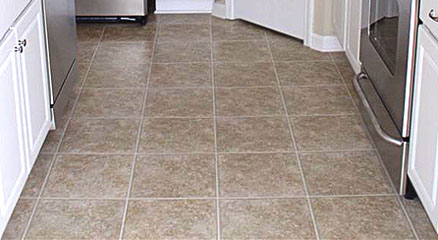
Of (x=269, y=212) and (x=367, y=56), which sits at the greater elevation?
(x=367, y=56)

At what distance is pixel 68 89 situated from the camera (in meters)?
3.54

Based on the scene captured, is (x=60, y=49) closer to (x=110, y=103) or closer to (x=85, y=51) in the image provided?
(x=110, y=103)

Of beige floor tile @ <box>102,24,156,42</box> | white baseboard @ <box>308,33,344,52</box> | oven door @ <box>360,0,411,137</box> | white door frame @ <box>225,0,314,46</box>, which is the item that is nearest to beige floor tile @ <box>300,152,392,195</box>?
oven door @ <box>360,0,411,137</box>

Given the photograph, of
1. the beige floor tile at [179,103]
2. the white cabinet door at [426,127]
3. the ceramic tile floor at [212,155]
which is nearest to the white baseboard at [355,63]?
the ceramic tile floor at [212,155]

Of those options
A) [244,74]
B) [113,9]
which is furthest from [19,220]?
[113,9]

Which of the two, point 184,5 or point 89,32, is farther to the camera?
point 184,5

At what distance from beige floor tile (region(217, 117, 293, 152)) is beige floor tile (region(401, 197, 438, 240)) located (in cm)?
67

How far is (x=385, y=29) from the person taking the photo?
287cm

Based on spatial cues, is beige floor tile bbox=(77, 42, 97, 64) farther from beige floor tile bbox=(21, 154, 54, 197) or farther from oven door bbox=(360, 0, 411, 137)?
oven door bbox=(360, 0, 411, 137)

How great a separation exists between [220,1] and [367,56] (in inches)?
90.5

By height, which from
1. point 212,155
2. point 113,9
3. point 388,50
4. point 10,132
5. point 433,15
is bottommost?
point 212,155

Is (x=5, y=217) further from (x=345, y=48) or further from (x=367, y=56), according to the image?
(x=345, y=48)

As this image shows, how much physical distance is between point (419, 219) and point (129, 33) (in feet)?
9.27

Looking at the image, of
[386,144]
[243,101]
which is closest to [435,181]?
[386,144]
